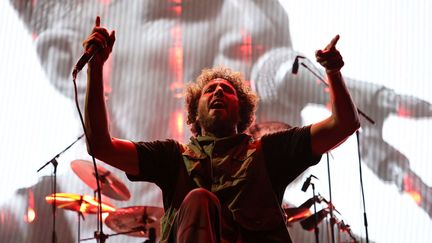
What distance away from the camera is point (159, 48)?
4.86 metres

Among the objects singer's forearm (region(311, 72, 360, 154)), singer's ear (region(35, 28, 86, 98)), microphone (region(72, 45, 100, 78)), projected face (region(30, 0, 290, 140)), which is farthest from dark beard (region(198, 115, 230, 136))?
singer's ear (region(35, 28, 86, 98))

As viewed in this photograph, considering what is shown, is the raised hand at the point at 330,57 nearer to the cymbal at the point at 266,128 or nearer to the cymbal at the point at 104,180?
the cymbal at the point at 266,128

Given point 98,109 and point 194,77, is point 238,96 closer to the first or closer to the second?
point 98,109

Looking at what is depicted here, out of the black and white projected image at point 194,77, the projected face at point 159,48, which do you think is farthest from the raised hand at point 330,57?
the projected face at point 159,48

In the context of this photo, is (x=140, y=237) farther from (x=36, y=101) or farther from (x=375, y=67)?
(x=375, y=67)

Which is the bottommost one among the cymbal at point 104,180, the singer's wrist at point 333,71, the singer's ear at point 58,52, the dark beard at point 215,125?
the cymbal at point 104,180

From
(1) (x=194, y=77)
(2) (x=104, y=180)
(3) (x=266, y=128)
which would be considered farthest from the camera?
(1) (x=194, y=77)

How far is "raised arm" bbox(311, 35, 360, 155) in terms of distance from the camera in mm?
1683

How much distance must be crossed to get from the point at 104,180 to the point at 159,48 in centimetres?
128

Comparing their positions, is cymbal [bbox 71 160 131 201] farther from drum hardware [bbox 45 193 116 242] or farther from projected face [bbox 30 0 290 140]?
projected face [bbox 30 0 290 140]

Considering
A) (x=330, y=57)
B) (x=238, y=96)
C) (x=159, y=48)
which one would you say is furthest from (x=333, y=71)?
(x=159, y=48)

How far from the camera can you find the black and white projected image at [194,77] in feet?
13.9

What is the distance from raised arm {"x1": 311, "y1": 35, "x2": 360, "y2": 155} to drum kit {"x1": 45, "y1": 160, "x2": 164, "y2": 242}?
2479 millimetres

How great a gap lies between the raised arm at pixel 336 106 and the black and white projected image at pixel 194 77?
96.5 inches
